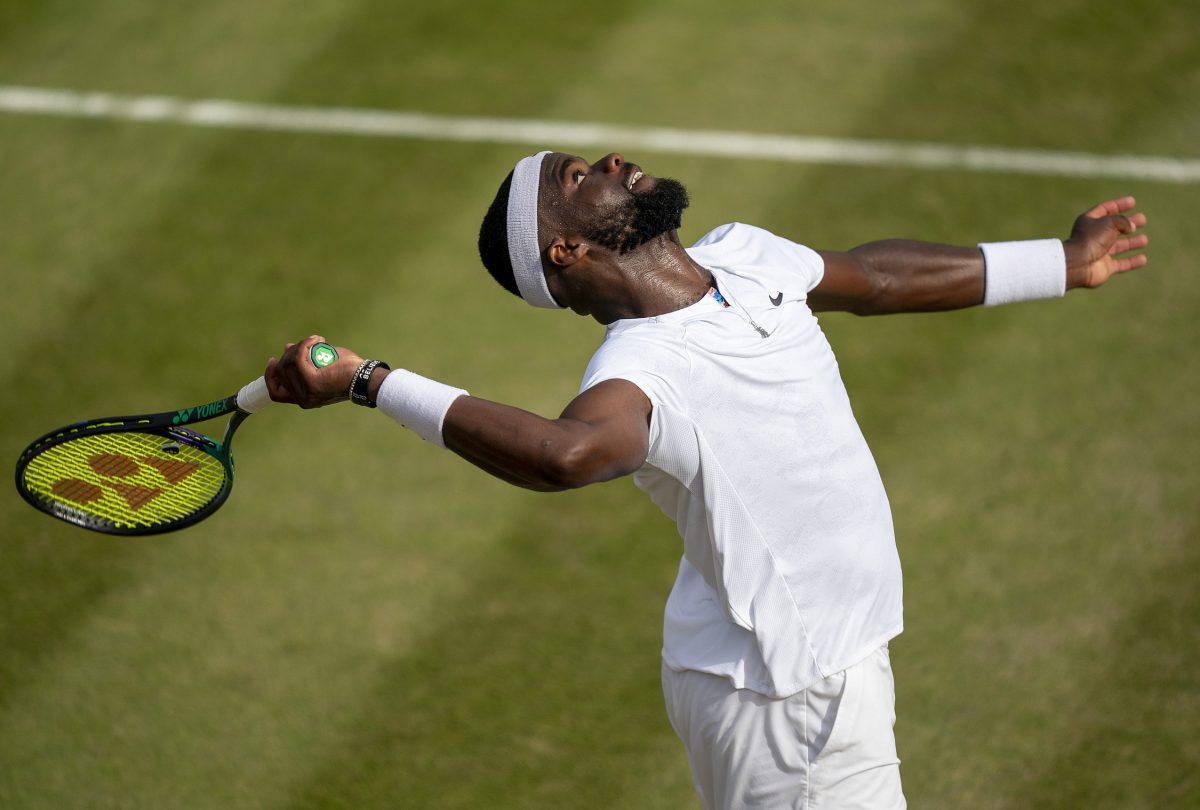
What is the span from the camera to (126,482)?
175 inches

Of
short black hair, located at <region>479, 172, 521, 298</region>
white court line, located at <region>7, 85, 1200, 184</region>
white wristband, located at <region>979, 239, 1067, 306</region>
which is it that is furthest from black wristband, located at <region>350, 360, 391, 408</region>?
white court line, located at <region>7, 85, 1200, 184</region>

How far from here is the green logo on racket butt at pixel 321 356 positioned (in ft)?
11.9

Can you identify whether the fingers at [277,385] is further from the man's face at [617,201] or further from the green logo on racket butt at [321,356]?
the man's face at [617,201]

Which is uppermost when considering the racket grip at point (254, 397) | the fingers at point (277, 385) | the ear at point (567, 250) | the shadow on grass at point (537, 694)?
the ear at point (567, 250)

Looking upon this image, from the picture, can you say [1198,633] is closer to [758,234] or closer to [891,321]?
[891,321]

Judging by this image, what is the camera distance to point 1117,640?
542 cm

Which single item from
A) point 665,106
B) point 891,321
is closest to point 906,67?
point 665,106

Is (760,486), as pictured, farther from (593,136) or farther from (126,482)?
(593,136)

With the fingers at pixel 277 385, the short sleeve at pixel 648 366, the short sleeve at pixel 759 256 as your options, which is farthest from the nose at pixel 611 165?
the fingers at pixel 277 385

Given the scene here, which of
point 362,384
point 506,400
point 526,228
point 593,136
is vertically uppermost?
point 526,228

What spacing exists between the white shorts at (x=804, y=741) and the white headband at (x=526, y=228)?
1.22 m

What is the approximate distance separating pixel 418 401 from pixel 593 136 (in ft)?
15.6

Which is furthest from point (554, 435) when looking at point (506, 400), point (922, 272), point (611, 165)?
point (506, 400)

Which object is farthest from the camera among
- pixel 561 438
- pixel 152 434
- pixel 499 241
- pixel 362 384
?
pixel 152 434
